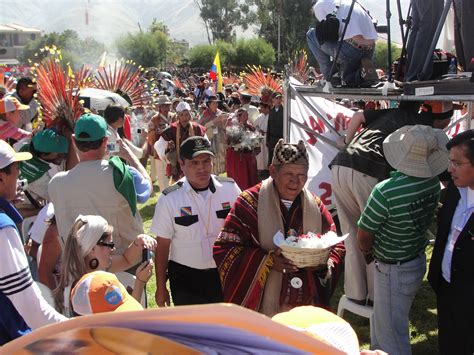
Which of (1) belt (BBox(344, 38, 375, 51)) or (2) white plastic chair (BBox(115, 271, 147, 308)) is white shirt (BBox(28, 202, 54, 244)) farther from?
(1) belt (BBox(344, 38, 375, 51))

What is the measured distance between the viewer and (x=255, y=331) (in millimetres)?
1083

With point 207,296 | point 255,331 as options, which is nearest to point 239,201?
point 207,296

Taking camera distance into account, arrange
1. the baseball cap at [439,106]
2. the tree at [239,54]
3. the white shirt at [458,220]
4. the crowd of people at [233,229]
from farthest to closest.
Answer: the tree at [239,54] < the baseball cap at [439,106] < the white shirt at [458,220] < the crowd of people at [233,229]

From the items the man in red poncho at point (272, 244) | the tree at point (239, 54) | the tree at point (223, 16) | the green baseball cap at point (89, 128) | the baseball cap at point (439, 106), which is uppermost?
the tree at point (223, 16)

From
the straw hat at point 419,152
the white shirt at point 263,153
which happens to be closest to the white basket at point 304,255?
the straw hat at point 419,152

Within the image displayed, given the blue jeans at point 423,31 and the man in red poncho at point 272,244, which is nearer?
the man in red poncho at point 272,244

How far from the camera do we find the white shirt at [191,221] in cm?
392

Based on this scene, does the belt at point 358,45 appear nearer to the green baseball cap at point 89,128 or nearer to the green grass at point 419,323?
the green grass at point 419,323

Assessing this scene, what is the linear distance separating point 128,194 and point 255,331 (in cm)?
311

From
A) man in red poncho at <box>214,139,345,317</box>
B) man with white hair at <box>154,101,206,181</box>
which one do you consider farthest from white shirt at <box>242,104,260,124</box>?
man in red poncho at <box>214,139,345,317</box>

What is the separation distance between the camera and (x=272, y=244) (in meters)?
3.56

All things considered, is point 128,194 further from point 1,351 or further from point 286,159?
point 1,351

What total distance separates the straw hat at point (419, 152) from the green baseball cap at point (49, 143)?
2492mm

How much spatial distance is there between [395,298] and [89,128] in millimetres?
2349
